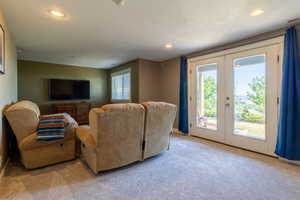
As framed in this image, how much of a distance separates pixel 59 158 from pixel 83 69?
177 inches

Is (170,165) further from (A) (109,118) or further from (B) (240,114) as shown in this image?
(B) (240,114)

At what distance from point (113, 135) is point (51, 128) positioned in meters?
1.02

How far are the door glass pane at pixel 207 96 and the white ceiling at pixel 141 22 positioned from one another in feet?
2.03

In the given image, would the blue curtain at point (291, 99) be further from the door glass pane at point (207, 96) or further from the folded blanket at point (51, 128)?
the folded blanket at point (51, 128)

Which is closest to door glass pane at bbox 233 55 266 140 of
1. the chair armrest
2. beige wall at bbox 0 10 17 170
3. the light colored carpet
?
the light colored carpet

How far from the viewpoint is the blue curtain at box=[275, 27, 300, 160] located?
2342mm

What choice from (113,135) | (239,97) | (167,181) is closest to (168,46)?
(239,97)

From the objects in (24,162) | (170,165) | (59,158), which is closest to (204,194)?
(170,165)

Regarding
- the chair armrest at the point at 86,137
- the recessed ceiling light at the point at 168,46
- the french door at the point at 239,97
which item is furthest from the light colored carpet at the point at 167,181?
the recessed ceiling light at the point at 168,46

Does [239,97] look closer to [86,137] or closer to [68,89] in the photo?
[86,137]

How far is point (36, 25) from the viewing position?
96.5 inches

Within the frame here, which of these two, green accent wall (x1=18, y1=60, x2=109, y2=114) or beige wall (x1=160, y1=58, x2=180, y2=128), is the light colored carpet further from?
green accent wall (x1=18, y1=60, x2=109, y2=114)

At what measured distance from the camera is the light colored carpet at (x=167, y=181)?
1.65 meters

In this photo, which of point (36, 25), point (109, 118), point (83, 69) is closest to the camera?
point (109, 118)
